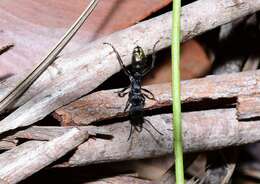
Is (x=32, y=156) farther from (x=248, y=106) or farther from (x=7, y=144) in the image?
(x=248, y=106)

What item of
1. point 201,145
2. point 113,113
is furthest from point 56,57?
point 201,145

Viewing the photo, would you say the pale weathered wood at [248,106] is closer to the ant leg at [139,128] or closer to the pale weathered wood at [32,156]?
the ant leg at [139,128]

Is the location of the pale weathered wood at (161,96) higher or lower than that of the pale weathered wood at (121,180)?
higher

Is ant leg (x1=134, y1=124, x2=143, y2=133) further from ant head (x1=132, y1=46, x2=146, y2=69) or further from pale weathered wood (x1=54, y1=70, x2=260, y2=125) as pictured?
ant head (x1=132, y1=46, x2=146, y2=69)

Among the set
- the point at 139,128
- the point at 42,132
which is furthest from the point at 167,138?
the point at 42,132

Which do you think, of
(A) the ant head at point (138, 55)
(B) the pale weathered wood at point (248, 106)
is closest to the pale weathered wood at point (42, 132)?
(A) the ant head at point (138, 55)

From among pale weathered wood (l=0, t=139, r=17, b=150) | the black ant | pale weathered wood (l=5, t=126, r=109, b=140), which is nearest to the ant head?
the black ant

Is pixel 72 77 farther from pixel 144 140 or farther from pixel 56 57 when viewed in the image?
pixel 144 140
